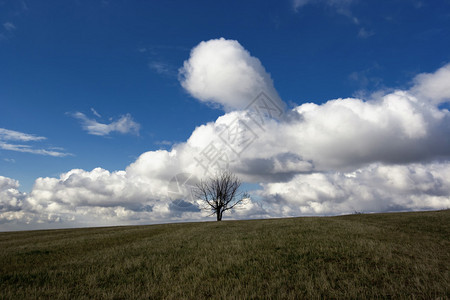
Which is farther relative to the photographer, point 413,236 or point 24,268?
point 413,236

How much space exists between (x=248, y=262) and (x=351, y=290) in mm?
4716

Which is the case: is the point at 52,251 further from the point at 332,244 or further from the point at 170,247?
the point at 332,244

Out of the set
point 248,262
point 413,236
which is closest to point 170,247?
point 248,262

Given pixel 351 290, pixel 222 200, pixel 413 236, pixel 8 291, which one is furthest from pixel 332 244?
pixel 222 200

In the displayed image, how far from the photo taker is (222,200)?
59000 mm

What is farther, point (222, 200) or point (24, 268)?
point (222, 200)

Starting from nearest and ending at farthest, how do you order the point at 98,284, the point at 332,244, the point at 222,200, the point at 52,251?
1. the point at 98,284
2. the point at 332,244
3. the point at 52,251
4. the point at 222,200

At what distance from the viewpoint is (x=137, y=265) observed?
41.2 feet

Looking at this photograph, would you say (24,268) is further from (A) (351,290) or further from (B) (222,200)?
(B) (222,200)

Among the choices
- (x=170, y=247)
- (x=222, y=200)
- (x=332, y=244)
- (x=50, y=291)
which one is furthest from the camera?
(x=222, y=200)

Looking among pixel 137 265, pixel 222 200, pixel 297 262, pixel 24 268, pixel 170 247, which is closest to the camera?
pixel 297 262

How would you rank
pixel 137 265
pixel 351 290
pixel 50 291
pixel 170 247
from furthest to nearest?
pixel 170 247, pixel 137 265, pixel 50 291, pixel 351 290

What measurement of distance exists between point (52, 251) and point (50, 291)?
11715 millimetres

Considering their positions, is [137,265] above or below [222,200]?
below
